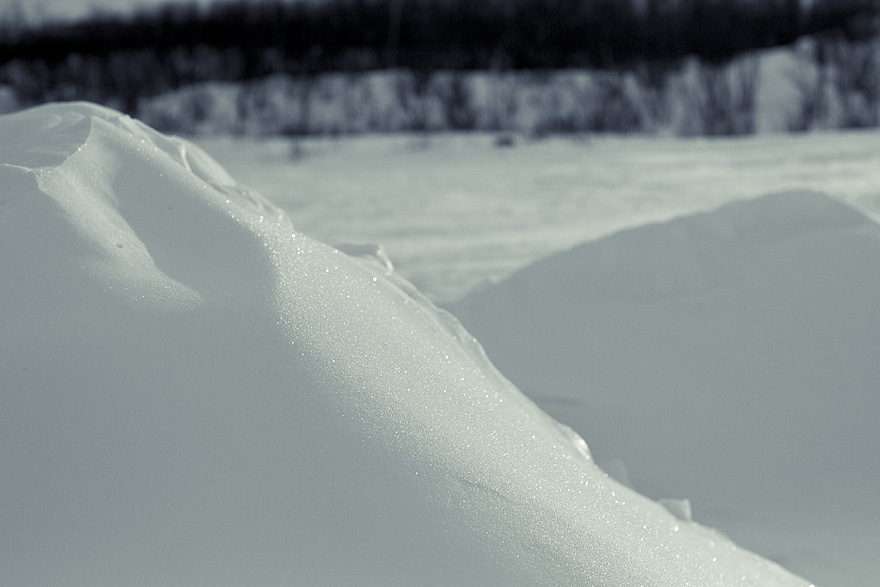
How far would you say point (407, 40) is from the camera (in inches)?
592

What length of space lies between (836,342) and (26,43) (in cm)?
1666

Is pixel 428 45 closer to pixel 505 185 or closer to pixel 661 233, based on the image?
pixel 505 185

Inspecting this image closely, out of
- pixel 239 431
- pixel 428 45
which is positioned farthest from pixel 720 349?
pixel 428 45

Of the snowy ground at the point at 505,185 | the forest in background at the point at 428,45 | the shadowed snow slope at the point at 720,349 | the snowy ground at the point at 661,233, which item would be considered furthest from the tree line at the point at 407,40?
the shadowed snow slope at the point at 720,349

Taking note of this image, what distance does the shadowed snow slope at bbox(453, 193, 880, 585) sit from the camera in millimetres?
2260

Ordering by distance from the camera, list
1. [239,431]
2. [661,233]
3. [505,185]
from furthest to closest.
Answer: [505,185], [661,233], [239,431]

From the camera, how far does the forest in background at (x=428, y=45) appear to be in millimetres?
11766

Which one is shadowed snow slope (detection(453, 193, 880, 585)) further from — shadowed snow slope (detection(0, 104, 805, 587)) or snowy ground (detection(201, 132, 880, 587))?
shadowed snow slope (detection(0, 104, 805, 587))

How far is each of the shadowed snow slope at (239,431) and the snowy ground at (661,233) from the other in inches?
23.1

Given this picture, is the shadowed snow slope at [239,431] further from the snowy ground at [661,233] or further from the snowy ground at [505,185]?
the snowy ground at [505,185]

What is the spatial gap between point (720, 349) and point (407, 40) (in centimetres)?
1318

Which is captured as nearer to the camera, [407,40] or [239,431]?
[239,431]

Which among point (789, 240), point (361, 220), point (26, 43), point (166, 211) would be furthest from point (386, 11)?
point (166, 211)

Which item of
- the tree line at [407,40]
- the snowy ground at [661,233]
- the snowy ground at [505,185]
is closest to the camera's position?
the snowy ground at [661,233]
